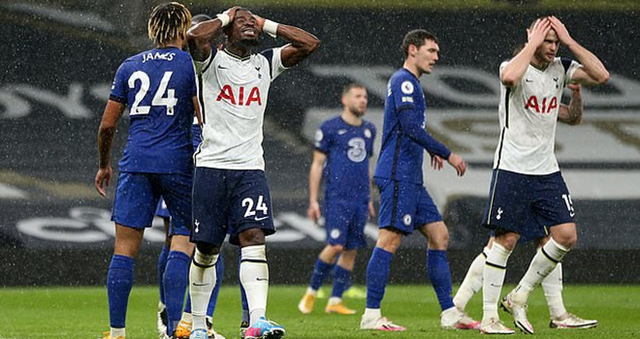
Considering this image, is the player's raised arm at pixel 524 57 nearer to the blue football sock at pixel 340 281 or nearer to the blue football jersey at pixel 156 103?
the blue football jersey at pixel 156 103

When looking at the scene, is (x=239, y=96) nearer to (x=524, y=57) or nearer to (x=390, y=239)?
(x=524, y=57)

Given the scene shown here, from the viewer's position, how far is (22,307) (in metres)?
11.1

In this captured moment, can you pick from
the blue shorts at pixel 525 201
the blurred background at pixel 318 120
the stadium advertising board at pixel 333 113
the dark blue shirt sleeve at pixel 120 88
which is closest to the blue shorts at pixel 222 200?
the dark blue shirt sleeve at pixel 120 88

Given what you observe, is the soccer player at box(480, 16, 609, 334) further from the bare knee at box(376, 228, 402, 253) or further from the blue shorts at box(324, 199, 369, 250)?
the blue shorts at box(324, 199, 369, 250)

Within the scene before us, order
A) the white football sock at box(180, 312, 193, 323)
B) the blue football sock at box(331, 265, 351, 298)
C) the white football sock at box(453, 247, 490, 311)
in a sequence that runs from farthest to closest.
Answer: the blue football sock at box(331, 265, 351, 298) < the white football sock at box(453, 247, 490, 311) < the white football sock at box(180, 312, 193, 323)

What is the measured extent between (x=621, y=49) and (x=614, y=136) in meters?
1.20

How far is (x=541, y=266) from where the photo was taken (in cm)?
780

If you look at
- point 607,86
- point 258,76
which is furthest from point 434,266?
point 607,86

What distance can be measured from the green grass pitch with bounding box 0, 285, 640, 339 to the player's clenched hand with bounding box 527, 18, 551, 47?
1.84 metres

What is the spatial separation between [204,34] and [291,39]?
0.54 m

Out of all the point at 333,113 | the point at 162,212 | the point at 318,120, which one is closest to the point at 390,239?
the point at 162,212

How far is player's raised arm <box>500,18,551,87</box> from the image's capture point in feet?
24.5

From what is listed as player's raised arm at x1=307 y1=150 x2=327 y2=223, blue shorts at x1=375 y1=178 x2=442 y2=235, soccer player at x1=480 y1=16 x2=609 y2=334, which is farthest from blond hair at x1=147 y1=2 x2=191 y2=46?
player's raised arm at x1=307 y1=150 x2=327 y2=223

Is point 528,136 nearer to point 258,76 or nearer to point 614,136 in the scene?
point 258,76
